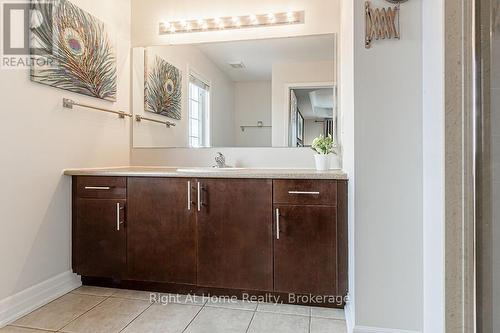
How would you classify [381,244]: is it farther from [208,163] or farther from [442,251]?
[208,163]

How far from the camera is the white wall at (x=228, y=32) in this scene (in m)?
2.63

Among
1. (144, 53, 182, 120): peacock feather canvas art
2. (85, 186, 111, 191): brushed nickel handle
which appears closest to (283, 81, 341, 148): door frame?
(144, 53, 182, 120): peacock feather canvas art

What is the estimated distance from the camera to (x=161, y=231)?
220 centimetres

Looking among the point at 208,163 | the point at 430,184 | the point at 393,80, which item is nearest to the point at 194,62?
the point at 208,163

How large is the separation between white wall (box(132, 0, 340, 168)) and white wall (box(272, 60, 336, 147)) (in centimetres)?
15

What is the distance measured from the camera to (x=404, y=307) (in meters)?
1.62

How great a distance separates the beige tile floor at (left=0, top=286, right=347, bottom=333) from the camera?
182cm

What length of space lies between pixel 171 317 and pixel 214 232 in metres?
0.56

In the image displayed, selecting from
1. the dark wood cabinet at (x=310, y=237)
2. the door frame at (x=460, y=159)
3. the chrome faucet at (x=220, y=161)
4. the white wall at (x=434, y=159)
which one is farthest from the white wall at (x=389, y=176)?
the chrome faucet at (x=220, y=161)

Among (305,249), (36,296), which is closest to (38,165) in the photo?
(36,296)

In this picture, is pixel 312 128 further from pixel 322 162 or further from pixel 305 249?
pixel 305 249

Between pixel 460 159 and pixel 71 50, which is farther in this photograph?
pixel 71 50

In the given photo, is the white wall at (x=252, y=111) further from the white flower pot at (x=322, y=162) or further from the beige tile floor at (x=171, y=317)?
the beige tile floor at (x=171, y=317)

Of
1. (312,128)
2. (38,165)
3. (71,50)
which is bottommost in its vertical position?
(38,165)
